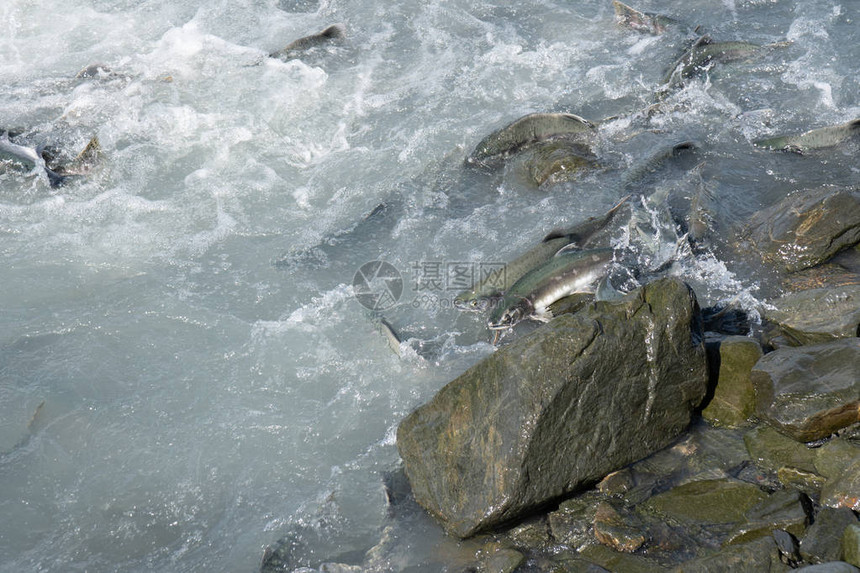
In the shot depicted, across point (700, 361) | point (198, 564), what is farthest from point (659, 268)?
point (198, 564)

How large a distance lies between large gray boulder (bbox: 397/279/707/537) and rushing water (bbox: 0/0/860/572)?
378 mm

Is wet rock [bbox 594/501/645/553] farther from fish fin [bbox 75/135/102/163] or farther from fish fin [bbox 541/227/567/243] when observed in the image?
fish fin [bbox 75/135/102/163]

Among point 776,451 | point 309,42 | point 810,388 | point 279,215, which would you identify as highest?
point 810,388

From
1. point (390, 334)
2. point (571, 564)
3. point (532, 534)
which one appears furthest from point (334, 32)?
point (571, 564)

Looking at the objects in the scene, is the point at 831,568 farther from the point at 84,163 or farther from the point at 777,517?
the point at 84,163

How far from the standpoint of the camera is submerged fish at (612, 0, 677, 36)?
8.73m

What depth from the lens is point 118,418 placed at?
4.61m

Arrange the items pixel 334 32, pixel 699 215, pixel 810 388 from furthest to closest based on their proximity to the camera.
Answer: pixel 334 32
pixel 699 215
pixel 810 388

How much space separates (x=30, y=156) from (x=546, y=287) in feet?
17.0

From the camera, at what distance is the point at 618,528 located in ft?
10.8

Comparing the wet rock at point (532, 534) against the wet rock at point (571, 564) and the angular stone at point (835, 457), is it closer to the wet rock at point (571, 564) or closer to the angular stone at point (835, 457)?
the wet rock at point (571, 564)

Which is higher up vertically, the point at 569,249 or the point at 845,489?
the point at 845,489

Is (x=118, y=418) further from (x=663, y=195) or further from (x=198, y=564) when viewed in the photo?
(x=663, y=195)

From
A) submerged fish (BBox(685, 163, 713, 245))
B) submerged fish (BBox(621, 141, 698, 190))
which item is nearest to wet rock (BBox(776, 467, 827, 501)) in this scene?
submerged fish (BBox(685, 163, 713, 245))
